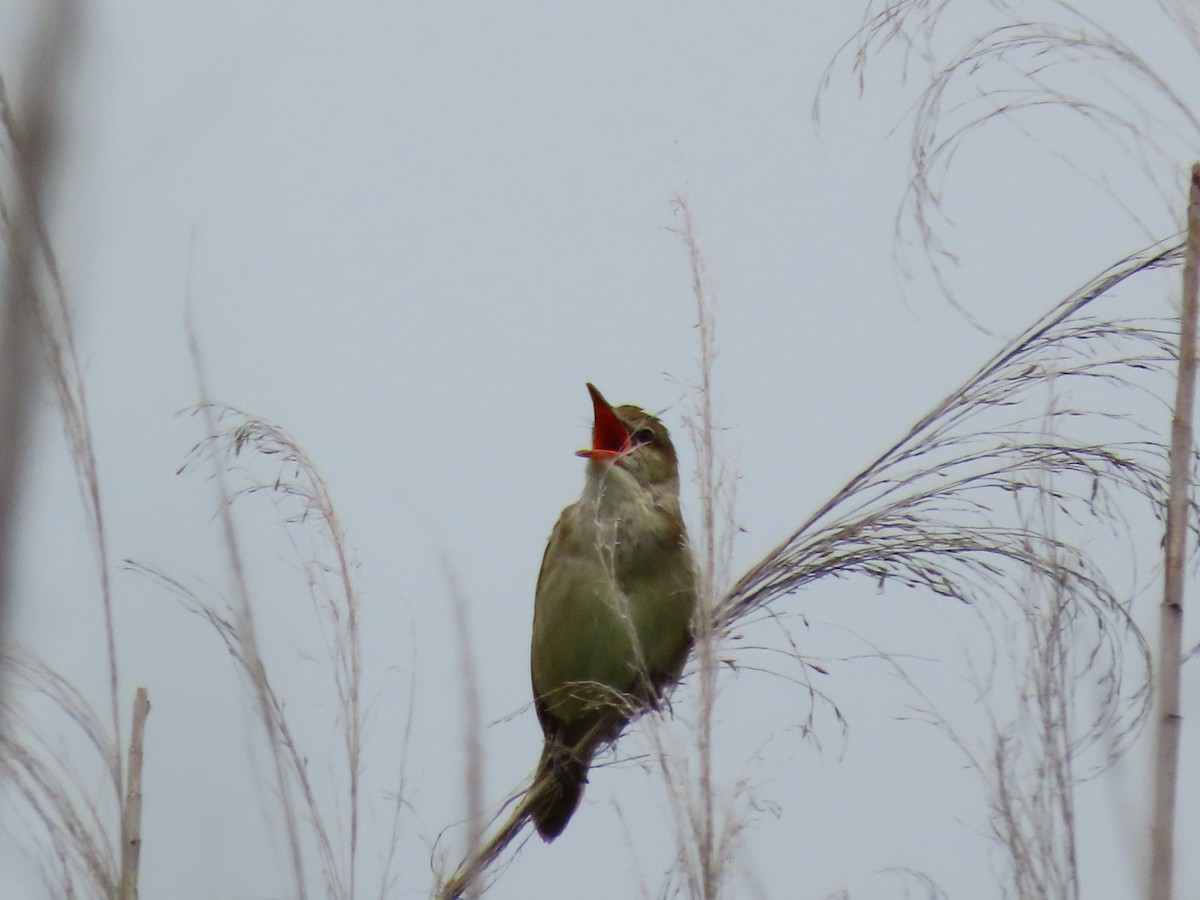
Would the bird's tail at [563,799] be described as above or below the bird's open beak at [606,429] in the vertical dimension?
below

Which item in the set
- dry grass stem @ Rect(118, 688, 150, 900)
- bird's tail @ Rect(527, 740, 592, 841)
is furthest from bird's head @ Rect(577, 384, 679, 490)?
dry grass stem @ Rect(118, 688, 150, 900)

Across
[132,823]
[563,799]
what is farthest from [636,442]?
[132,823]

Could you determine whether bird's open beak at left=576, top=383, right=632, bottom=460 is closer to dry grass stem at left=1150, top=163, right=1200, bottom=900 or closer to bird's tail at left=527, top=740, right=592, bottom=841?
bird's tail at left=527, top=740, right=592, bottom=841

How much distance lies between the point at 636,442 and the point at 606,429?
0.11 m

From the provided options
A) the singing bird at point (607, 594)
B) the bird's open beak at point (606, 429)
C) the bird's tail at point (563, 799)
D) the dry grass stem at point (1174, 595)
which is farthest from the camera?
the bird's open beak at point (606, 429)

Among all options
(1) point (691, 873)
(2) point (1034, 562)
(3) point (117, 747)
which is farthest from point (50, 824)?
(2) point (1034, 562)

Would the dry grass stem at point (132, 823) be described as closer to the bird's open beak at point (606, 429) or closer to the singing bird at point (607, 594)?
the singing bird at point (607, 594)

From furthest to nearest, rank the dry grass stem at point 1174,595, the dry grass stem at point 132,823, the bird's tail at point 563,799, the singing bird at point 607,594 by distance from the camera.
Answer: the singing bird at point 607,594 < the bird's tail at point 563,799 < the dry grass stem at point 132,823 < the dry grass stem at point 1174,595

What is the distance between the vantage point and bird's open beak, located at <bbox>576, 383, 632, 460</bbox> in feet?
11.4

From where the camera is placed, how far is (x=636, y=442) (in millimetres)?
3576

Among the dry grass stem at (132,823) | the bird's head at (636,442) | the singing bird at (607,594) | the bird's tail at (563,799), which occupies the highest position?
the bird's head at (636,442)

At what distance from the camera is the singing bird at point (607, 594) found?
10.7ft

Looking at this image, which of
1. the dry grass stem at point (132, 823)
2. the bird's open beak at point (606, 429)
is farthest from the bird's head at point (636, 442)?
the dry grass stem at point (132, 823)

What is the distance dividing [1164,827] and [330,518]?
1109mm
